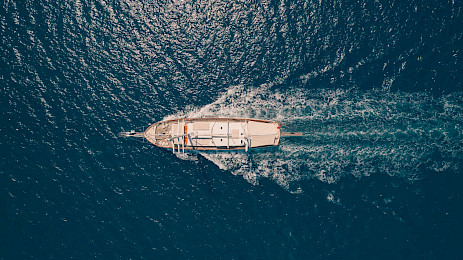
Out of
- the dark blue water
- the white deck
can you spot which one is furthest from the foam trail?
the white deck

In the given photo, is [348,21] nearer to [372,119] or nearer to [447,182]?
[372,119]

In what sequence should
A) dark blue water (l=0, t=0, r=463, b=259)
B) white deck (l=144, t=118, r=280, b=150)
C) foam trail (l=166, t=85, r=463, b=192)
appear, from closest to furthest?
dark blue water (l=0, t=0, r=463, b=259)
white deck (l=144, t=118, r=280, b=150)
foam trail (l=166, t=85, r=463, b=192)

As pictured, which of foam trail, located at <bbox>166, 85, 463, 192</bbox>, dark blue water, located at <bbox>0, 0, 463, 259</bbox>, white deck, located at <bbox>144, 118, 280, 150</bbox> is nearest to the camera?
dark blue water, located at <bbox>0, 0, 463, 259</bbox>

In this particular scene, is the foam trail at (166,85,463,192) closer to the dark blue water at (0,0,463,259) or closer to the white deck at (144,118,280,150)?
the dark blue water at (0,0,463,259)

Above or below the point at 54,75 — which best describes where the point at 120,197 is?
below

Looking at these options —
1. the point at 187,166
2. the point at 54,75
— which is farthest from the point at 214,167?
the point at 54,75
